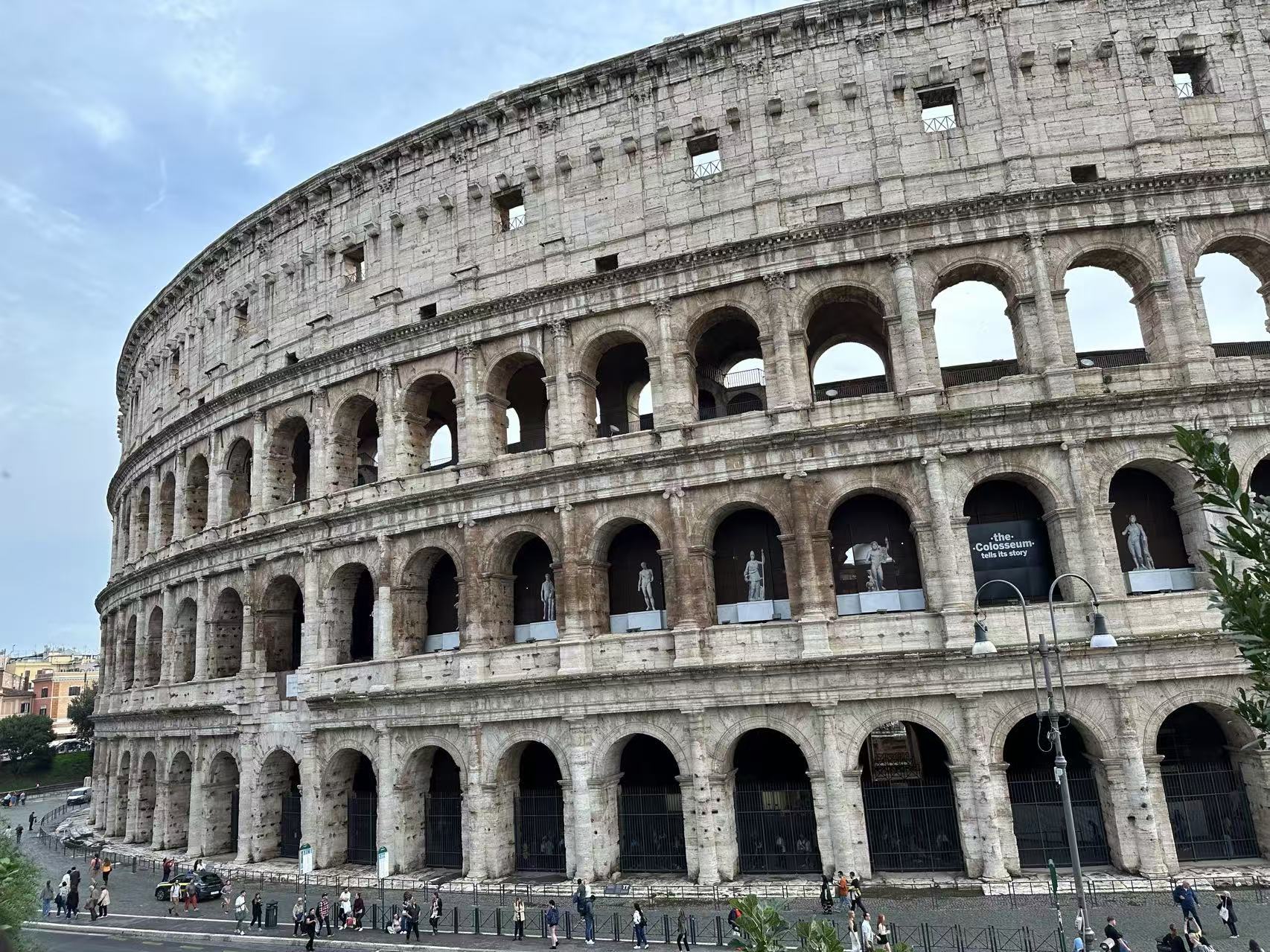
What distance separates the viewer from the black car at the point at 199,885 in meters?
23.6

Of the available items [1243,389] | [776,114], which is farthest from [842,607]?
[776,114]

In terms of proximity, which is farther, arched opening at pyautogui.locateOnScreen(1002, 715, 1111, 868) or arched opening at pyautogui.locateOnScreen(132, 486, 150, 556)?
arched opening at pyautogui.locateOnScreen(132, 486, 150, 556)

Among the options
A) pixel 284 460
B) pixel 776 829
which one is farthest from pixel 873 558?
pixel 284 460

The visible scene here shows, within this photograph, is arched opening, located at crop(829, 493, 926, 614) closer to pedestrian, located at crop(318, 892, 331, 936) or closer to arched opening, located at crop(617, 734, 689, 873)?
arched opening, located at crop(617, 734, 689, 873)

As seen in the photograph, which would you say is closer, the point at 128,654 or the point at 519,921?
the point at 519,921

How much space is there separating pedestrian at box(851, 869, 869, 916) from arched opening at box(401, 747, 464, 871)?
1078 cm


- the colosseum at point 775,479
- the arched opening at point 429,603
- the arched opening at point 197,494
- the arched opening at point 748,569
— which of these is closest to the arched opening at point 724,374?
the colosseum at point 775,479

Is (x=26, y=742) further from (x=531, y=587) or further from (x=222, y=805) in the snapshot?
(x=531, y=587)

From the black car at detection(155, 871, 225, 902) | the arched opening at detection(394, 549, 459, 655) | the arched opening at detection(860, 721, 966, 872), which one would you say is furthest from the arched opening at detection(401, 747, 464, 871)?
the arched opening at detection(860, 721, 966, 872)

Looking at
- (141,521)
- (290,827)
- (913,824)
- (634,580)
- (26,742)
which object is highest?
(141,521)

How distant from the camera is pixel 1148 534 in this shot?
2056 cm

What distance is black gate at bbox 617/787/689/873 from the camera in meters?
21.4

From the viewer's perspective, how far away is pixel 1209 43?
21.9 meters

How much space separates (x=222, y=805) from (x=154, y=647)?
28.5 ft
